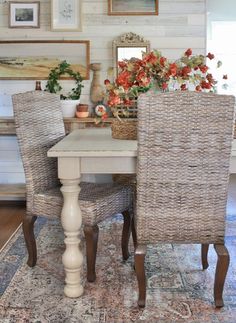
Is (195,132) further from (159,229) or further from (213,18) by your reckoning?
(213,18)

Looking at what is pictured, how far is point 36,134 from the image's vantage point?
246cm

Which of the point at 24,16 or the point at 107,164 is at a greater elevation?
the point at 24,16

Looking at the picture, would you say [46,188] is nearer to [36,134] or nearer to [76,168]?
[36,134]

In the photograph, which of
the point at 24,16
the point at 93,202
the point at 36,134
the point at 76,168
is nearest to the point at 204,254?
the point at 93,202

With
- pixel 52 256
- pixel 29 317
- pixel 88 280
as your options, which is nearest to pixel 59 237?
pixel 52 256

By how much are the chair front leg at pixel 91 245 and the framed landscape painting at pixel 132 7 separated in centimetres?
245

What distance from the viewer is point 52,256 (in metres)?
2.72

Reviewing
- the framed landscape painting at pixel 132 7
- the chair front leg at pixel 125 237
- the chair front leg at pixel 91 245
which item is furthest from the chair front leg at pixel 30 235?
the framed landscape painting at pixel 132 7

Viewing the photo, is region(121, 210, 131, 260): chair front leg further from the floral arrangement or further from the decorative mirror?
the decorative mirror

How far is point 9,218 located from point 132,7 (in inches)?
87.9

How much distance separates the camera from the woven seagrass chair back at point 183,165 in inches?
70.9

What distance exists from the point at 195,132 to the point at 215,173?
0.71 feet

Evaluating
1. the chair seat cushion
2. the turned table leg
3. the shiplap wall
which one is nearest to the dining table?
the turned table leg

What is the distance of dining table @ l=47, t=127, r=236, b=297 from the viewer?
2.01 meters
